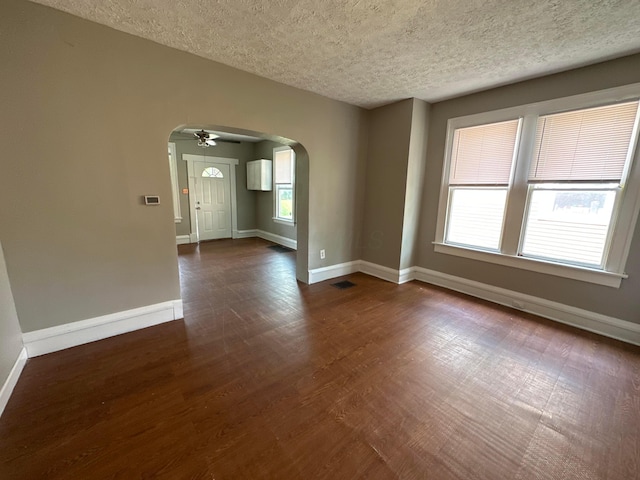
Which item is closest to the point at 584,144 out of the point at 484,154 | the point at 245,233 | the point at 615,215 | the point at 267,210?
the point at 615,215

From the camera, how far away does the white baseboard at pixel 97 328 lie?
2.08 m

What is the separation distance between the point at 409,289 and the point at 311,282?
1.42 metres

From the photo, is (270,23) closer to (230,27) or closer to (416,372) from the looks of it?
(230,27)

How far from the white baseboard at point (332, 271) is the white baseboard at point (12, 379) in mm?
2857

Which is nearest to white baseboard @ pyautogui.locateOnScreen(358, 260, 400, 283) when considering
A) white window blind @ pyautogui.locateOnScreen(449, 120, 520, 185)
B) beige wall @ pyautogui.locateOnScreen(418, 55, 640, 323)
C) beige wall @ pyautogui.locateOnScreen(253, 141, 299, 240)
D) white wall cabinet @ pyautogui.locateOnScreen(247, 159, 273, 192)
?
beige wall @ pyautogui.locateOnScreen(418, 55, 640, 323)

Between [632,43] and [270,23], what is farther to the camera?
[632,43]

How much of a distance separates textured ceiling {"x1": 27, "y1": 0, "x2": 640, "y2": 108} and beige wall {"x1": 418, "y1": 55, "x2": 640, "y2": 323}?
0.16m

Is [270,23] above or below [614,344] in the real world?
above

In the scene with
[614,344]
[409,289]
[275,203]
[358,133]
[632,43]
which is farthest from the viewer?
[275,203]

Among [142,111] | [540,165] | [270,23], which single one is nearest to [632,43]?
[540,165]

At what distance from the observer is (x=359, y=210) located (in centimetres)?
427

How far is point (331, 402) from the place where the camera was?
5.55ft

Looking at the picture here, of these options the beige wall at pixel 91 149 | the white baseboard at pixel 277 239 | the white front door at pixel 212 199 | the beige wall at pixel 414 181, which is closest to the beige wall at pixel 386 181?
the beige wall at pixel 414 181

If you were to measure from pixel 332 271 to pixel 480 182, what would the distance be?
7.82 ft
